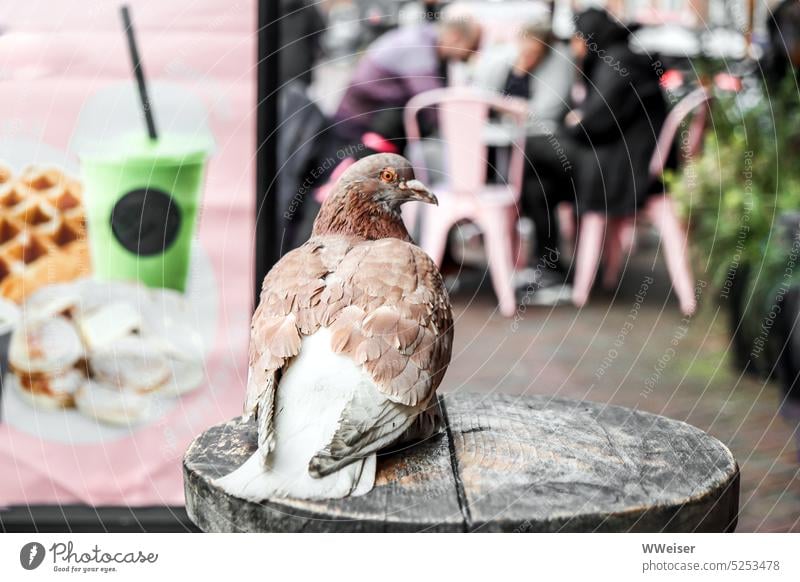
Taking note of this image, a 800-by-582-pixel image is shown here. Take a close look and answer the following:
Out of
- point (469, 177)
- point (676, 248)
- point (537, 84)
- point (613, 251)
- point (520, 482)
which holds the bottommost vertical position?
point (613, 251)

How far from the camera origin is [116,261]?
2219 mm

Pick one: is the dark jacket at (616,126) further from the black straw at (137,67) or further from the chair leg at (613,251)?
the black straw at (137,67)

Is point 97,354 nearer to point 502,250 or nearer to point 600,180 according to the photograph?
point 502,250

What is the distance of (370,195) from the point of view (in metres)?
1.54

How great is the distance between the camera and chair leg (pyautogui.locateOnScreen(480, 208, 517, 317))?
12.7ft

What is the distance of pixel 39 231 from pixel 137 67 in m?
0.45

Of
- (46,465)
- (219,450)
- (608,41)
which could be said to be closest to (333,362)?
(219,450)

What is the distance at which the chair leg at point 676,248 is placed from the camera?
425cm

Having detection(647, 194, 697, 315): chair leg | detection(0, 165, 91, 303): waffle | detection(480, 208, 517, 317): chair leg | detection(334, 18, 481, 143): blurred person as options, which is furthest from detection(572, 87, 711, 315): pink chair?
detection(0, 165, 91, 303): waffle

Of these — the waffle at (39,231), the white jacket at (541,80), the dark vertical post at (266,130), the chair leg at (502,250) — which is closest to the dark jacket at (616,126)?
the white jacket at (541,80)

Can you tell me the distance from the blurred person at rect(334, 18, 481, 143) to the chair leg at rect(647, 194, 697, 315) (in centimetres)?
126
